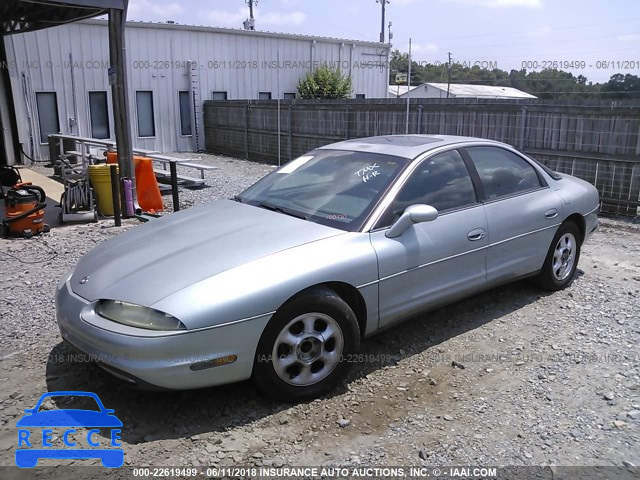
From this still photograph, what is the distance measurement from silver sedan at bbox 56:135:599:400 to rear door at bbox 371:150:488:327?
0.01 meters

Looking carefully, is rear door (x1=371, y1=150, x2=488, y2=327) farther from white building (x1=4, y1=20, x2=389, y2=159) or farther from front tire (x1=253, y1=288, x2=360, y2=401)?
white building (x1=4, y1=20, x2=389, y2=159)

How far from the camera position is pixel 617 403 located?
3.45 meters

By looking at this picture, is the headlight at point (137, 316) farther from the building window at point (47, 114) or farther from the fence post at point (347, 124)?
Result: the building window at point (47, 114)

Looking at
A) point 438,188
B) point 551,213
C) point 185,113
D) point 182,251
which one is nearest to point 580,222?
point 551,213

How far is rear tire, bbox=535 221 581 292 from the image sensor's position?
202 inches

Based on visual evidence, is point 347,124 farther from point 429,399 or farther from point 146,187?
point 429,399

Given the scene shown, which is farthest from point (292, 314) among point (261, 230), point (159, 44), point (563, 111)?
point (159, 44)

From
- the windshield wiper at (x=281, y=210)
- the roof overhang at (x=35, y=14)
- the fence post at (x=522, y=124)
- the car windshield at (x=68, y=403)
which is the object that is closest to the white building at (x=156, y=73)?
the roof overhang at (x=35, y=14)

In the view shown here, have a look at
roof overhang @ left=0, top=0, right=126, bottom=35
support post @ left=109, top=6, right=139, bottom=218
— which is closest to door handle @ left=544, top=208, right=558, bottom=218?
support post @ left=109, top=6, right=139, bottom=218

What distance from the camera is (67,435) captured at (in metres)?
Result: 3.06

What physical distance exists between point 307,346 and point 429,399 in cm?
87

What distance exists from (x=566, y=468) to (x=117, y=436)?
2430 mm

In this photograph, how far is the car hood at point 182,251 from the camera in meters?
3.20

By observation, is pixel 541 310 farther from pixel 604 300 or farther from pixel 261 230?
pixel 261 230
